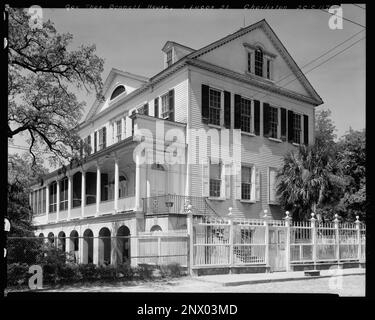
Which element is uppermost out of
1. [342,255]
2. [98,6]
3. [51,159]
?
[98,6]

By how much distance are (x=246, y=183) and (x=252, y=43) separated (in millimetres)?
5399

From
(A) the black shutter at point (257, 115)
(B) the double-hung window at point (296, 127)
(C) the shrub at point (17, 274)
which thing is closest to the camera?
(C) the shrub at point (17, 274)

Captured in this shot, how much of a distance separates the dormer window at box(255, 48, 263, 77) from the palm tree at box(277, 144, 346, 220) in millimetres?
3470

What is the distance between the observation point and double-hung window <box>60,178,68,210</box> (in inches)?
874

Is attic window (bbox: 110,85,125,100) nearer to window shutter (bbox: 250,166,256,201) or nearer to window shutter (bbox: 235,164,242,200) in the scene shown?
window shutter (bbox: 235,164,242,200)

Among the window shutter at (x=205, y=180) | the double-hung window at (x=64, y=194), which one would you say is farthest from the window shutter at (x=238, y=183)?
the double-hung window at (x=64, y=194)

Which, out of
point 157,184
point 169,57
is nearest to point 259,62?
point 169,57

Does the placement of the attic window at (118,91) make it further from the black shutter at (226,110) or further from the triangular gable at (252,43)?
the black shutter at (226,110)

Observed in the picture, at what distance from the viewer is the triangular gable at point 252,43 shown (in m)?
16.7

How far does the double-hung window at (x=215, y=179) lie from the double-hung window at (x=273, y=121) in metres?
2.86

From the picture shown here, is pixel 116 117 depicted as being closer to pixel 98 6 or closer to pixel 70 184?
pixel 70 184

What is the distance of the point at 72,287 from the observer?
381 inches
